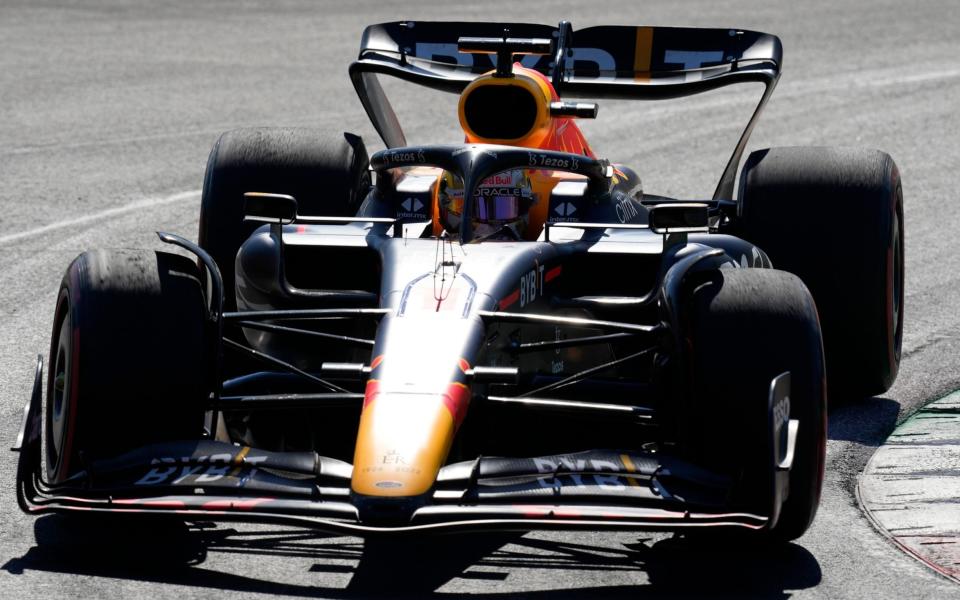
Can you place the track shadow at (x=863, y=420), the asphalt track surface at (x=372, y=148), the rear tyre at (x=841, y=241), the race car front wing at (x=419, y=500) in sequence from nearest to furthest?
the race car front wing at (x=419, y=500) < the asphalt track surface at (x=372, y=148) < the track shadow at (x=863, y=420) < the rear tyre at (x=841, y=241)

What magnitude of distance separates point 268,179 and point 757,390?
150 inches

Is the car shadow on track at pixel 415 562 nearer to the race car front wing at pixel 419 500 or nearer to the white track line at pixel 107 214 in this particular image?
the race car front wing at pixel 419 500

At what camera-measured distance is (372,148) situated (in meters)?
15.1

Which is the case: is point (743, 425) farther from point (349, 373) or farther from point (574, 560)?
point (349, 373)

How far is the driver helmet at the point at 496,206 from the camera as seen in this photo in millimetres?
7914

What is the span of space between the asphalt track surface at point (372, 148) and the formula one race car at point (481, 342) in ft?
0.84

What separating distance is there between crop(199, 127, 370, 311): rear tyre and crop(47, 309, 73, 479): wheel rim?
7.96ft

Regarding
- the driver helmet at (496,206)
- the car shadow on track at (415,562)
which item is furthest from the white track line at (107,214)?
the car shadow on track at (415,562)

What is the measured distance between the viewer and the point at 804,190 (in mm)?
8406

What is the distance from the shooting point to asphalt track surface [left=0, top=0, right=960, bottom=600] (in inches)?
234

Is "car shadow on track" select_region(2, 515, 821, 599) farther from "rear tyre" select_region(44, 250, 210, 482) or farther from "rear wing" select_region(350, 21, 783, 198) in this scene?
"rear wing" select_region(350, 21, 783, 198)

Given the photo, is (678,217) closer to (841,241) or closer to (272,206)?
(841,241)

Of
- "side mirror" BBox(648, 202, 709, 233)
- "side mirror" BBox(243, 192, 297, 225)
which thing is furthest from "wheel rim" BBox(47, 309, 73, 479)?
"side mirror" BBox(648, 202, 709, 233)

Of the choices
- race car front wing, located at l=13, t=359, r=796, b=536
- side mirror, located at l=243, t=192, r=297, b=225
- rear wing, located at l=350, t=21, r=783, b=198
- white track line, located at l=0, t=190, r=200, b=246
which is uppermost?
rear wing, located at l=350, t=21, r=783, b=198
